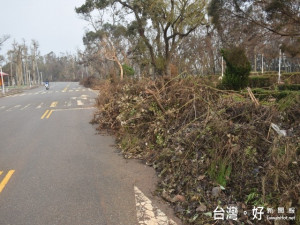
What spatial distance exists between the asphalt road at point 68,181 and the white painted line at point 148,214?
0.08 metres

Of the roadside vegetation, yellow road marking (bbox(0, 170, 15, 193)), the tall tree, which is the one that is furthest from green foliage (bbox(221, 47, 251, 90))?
yellow road marking (bbox(0, 170, 15, 193))

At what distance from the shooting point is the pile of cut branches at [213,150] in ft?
12.1

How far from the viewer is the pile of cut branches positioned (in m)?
3.70

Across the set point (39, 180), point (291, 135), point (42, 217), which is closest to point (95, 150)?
point (39, 180)

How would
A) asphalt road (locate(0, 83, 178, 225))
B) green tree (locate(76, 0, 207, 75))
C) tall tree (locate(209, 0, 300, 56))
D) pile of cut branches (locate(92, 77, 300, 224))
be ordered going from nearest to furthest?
1. pile of cut branches (locate(92, 77, 300, 224))
2. asphalt road (locate(0, 83, 178, 225))
3. tall tree (locate(209, 0, 300, 56))
4. green tree (locate(76, 0, 207, 75))

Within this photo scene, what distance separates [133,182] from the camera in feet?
16.5

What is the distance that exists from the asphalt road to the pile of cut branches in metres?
0.44

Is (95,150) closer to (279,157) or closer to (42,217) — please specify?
(42,217)

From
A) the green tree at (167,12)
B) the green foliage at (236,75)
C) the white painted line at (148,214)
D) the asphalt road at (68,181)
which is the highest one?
A: the green tree at (167,12)

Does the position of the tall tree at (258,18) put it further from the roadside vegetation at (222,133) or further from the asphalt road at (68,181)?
the asphalt road at (68,181)

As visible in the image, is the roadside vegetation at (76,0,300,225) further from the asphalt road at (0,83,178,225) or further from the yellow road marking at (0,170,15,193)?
the yellow road marking at (0,170,15,193)

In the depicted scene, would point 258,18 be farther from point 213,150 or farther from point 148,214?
point 148,214

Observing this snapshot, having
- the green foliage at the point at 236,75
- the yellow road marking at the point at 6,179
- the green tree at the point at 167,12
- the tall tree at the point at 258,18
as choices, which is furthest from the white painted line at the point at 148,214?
the green tree at the point at 167,12

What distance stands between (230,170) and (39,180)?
11.6ft
